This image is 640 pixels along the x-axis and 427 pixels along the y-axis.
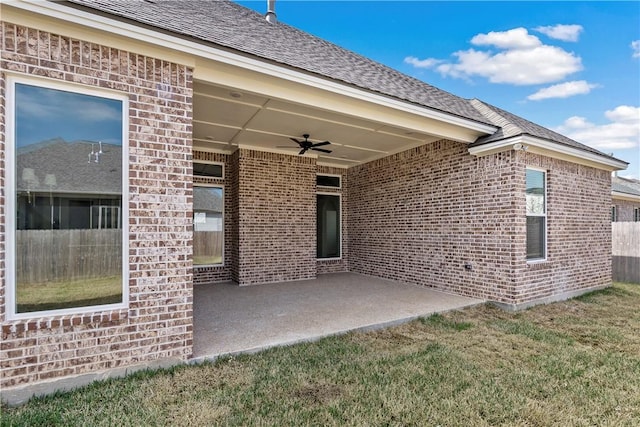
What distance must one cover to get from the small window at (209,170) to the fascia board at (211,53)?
5.02m

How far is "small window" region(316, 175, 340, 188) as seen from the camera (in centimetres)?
1009

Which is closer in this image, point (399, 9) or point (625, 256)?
point (399, 9)

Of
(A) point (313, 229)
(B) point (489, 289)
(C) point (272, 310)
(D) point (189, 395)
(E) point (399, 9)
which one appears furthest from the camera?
(A) point (313, 229)

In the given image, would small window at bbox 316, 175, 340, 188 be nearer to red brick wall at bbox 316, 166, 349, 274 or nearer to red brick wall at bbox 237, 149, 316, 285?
red brick wall at bbox 316, 166, 349, 274

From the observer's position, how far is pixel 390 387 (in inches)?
117

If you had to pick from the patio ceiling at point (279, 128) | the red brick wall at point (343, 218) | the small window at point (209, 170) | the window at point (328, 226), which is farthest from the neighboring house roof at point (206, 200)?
the red brick wall at point (343, 218)

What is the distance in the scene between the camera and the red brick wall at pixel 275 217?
8.08m

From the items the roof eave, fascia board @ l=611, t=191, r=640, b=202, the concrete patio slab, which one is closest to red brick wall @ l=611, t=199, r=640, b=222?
fascia board @ l=611, t=191, r=640, b=202

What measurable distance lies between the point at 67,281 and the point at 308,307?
12.3 feet

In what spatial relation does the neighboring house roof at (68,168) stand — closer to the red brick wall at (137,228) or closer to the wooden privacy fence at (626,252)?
the red brick wall at (137,228)

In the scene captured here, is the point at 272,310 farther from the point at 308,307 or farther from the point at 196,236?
the point at 196,236

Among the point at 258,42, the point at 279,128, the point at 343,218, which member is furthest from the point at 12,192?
the point at 343,218

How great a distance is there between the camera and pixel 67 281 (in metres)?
2.96

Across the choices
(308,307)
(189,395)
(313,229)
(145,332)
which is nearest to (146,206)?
(145,332)
